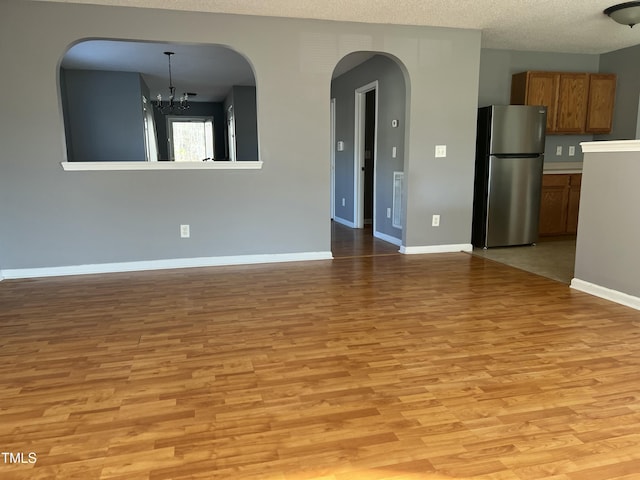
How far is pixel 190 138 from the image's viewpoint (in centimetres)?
1126

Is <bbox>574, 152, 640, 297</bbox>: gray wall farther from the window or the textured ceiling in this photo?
the window

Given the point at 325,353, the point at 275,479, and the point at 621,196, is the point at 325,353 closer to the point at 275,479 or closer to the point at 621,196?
the point at 275,479

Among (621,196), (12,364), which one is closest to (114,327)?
(12,364)

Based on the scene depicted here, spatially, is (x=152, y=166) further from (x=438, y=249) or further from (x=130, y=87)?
(x=130, y=87)

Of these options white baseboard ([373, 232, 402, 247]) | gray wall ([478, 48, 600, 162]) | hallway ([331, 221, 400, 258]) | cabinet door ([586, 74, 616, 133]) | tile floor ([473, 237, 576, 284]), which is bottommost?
tile floor ([473, 237, 576, 284])

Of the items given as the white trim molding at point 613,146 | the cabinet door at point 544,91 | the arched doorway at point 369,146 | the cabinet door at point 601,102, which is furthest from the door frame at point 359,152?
the white trim molding at point 613,146

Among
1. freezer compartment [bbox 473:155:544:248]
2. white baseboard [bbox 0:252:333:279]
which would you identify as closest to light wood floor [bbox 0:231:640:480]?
white baseboard [bbox 0:252:333:279]

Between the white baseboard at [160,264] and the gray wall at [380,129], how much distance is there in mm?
1481

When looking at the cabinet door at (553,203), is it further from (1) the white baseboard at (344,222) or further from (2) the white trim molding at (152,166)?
(2) the white trim molding at (152,166)

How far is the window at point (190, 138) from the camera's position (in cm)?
1104

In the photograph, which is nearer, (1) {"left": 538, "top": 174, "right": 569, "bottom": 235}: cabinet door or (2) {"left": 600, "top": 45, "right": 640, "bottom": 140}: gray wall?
(2) {"left": 600, "top": 45, "right": 640, "bottom": 140}: gray wall

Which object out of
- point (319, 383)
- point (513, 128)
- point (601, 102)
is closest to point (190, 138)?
point (513, 128)

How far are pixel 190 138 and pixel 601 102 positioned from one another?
28.9 feet

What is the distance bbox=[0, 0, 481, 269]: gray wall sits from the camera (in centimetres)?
374
